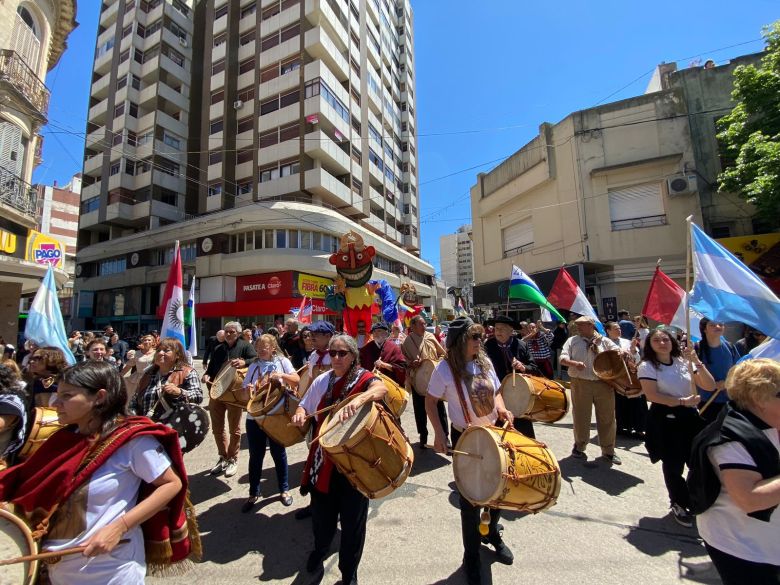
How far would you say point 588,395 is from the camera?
5090 mm

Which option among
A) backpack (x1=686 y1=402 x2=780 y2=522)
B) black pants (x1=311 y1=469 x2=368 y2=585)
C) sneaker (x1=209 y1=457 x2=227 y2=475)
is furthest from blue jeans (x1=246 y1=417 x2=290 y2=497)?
backpack (x1=686 y1=402 x2=780 y2=522)

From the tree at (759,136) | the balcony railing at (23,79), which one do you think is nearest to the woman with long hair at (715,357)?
the tree at (759,136)

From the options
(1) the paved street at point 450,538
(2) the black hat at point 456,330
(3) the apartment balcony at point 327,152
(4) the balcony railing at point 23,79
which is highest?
(3) the apartment balcony at point 327,152

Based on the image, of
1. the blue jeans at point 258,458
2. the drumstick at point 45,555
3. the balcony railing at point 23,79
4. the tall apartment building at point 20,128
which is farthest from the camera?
the tall apartment building at point 20,128

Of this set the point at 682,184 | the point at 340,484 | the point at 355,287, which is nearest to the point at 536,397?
the point at 340,484

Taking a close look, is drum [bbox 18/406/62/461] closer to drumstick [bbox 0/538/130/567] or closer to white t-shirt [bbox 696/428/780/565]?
drumstick [bbox 0/538/130/567]

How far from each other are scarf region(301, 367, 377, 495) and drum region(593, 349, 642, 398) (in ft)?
11.8

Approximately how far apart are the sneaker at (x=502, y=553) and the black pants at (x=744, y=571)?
149 centimetres

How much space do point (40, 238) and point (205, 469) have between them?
1257 cm

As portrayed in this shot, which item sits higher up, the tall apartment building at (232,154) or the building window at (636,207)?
the tall apartment building at (232,154)

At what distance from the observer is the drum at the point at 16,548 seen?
150cm

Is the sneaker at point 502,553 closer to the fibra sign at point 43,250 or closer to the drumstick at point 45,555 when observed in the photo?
the drumstick at point 45,555

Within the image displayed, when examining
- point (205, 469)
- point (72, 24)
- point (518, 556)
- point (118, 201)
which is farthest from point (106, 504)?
point (118, 201)

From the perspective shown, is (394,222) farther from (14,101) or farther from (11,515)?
(11,515)
